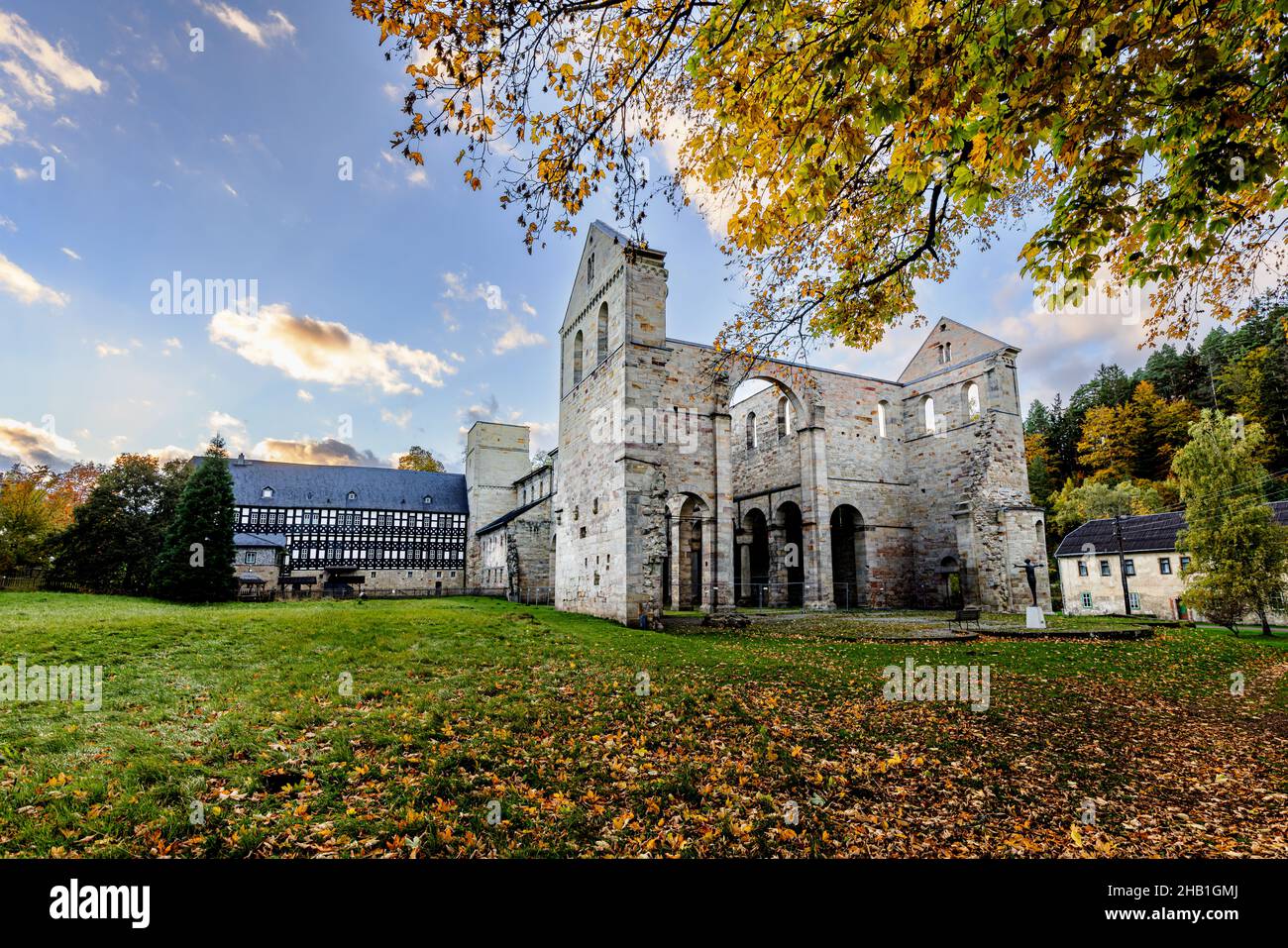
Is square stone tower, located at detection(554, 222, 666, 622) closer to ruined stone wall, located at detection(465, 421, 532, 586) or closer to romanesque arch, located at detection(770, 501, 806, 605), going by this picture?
romanesque arch, located at detection(770, 501, 806, 605)

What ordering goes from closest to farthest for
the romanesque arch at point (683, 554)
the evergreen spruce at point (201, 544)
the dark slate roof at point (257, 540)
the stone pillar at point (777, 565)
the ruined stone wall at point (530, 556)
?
the romanesque arch at point (683, 554)
the evergreen spruce at point (201, 544)
the stone pillar at point (777, 565)
the ruined stone wall at point (530, 556)
the dark slate roof at point (257, 540)

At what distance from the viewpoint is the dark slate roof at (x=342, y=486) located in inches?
1777

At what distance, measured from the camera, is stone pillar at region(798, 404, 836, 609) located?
78.8ft

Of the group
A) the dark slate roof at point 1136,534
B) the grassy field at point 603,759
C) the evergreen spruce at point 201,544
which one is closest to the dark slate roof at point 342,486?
the evergreen spruce at point 201,544

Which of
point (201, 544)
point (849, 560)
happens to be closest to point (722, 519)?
point (849, 560)

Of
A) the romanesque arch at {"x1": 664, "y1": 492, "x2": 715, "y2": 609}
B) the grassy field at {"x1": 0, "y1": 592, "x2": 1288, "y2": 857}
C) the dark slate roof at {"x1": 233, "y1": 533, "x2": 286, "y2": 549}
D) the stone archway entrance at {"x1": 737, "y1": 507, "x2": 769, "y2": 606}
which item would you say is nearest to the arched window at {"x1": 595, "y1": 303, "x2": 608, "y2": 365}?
the romanesque arch at {"x1": 664, "y1": 492, "x2": 715, "y2": 609}

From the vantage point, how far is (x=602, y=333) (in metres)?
20.4

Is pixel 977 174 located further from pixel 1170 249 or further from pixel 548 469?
pixel 548 469

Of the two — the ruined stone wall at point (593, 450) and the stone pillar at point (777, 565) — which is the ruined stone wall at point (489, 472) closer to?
the stone pillar at point (777, 565)

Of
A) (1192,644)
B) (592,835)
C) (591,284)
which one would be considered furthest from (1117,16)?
(591,284)

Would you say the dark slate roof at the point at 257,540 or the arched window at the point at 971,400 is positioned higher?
the arched window at the point at 971,400

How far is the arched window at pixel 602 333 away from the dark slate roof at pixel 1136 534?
28860mm

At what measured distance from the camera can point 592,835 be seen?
13.3 ft

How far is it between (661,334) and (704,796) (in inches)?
615
